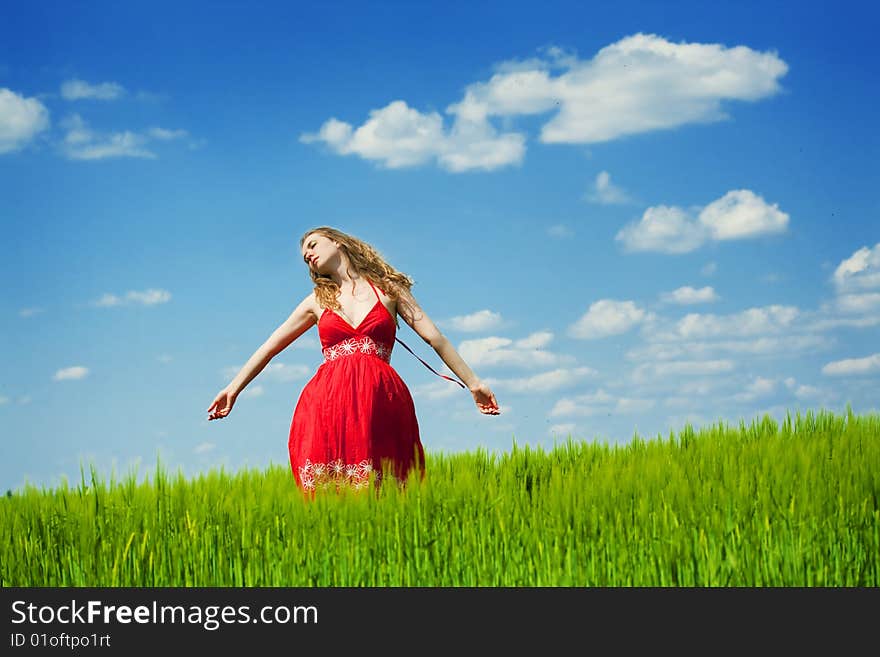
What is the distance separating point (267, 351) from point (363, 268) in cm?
73

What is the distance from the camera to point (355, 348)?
4.83 meters

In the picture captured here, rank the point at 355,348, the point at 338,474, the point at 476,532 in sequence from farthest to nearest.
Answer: the point at 355,348 < the point at 338,474 < the point at 476,532

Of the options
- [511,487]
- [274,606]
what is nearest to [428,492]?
[511,487]

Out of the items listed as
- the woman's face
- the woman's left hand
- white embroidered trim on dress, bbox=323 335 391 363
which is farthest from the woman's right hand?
the woman's left hand

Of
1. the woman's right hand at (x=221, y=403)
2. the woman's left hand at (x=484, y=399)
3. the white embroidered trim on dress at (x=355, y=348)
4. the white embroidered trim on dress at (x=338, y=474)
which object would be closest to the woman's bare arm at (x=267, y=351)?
the woman's right hand at (x=221, y=403)

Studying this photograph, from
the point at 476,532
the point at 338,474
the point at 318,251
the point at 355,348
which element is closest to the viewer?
the point at 476,532

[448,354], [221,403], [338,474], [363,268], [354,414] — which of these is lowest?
[338,474]

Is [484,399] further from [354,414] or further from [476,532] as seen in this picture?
[476,532]

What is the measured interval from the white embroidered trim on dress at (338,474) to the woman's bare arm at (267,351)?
2.26 ft

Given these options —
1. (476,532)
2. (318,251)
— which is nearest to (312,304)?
(318,251)

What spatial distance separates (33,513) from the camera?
4.29 m

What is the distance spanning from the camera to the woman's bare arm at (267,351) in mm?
5027

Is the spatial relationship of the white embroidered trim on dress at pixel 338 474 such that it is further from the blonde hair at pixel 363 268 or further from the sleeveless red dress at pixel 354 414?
the blonde hair at pixel 363 268

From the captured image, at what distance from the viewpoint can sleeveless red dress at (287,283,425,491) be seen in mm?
4672
